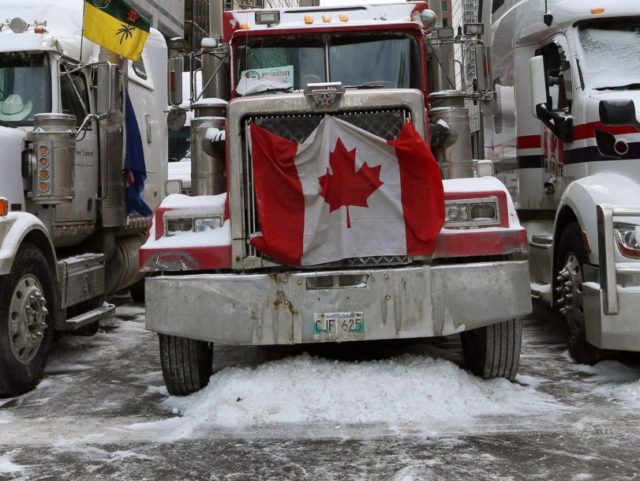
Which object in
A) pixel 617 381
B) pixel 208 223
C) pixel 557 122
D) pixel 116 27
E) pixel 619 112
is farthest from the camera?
pixel 116 27

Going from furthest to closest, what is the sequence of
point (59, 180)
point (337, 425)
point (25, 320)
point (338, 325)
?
point (59, 180) → point (25, 320) → point (338, 325) → point (337, 425)

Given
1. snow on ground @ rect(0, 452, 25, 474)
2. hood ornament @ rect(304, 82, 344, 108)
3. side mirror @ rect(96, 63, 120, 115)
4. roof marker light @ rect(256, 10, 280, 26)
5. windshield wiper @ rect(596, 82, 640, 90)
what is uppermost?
roof marker light @ rect(256, 10, 280, 26)

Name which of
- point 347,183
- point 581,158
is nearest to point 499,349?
point 347,183

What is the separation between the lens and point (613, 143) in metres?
7.54

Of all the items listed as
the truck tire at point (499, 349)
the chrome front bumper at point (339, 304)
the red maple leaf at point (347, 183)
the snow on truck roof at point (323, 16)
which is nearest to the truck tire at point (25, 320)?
the chrome front bumper at point (339, 304)

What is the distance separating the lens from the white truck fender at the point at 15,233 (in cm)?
680

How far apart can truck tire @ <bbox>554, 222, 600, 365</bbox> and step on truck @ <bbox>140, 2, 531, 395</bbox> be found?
44.1 inches

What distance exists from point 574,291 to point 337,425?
2.88m

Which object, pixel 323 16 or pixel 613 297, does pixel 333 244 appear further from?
pixel 323 16

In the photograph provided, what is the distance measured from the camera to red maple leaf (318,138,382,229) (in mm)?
6301

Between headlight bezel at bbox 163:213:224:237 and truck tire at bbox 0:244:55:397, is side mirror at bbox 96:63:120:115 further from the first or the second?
headlight bezel at bbox 163:213:224:237

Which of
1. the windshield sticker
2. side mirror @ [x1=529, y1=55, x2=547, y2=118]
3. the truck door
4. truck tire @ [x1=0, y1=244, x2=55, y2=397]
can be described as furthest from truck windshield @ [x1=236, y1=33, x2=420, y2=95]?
truck tire @ [x1=0, y1=244, x2=55, y2=397]

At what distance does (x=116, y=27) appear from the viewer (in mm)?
9008

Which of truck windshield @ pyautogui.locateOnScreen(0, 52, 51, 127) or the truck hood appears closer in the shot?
the truck hood
